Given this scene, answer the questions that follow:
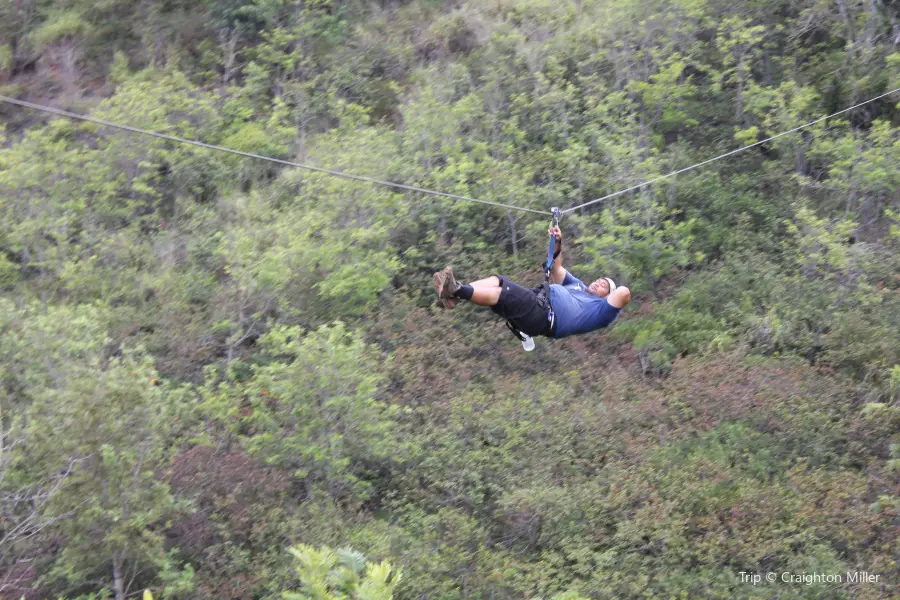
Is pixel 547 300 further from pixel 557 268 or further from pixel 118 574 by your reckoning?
pixel 118 574

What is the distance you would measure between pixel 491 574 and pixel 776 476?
12.9 ft

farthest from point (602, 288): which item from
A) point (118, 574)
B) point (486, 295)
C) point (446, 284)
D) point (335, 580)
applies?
point (118, 574)

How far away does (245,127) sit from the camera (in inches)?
712

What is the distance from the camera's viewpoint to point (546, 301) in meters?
8.20

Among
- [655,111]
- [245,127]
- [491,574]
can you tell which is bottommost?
[491,574]

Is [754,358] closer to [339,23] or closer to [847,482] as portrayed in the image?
[847,482]

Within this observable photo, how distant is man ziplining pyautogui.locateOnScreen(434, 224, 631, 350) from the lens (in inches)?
311

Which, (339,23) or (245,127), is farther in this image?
(339,23)

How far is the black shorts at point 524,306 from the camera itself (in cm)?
806

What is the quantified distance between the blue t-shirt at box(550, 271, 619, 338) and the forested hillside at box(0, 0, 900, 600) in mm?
2806

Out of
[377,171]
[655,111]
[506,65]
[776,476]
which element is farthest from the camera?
[506,65]

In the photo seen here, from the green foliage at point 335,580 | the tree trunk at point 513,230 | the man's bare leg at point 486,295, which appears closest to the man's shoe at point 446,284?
the man's bare leg at point 486,295

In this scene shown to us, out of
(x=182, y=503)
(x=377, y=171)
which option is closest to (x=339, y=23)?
(x=377, y=171)

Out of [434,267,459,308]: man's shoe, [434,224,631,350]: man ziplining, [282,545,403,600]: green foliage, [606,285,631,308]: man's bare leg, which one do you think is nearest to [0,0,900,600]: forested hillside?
[282,545,403,600]: green foliage
